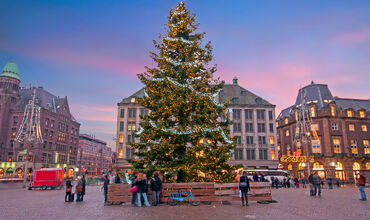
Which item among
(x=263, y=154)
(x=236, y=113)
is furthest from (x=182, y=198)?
(x=236, y=113)

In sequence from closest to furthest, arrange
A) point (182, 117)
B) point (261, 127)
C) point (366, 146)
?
point (182, 117)
point (366, 146)
point (261, 127)

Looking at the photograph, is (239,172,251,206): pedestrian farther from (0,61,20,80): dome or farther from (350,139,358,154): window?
(0,61,20,80): dome

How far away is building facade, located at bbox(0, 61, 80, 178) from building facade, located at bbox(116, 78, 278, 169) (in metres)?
23.3

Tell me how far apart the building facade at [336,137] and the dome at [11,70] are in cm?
8326

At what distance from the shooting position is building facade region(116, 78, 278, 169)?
61125mm

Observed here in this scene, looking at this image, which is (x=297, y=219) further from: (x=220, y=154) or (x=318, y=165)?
(x=318, y=165)

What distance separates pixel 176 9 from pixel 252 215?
1727cm

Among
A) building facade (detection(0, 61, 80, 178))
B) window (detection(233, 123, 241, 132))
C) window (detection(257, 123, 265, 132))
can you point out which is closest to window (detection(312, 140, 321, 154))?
window (detection(257, 123, 265, 132))

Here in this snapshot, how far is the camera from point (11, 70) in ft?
279

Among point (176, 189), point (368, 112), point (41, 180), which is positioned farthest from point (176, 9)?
point (368, 112)

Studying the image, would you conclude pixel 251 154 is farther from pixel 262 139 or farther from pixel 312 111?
pixel 312 111

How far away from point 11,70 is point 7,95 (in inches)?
358

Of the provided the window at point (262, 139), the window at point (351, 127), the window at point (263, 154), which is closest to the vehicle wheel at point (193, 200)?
the window at point (263, 154)

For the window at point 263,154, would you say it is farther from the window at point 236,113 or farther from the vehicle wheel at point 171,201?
the vehicle wheel at point 171,201
